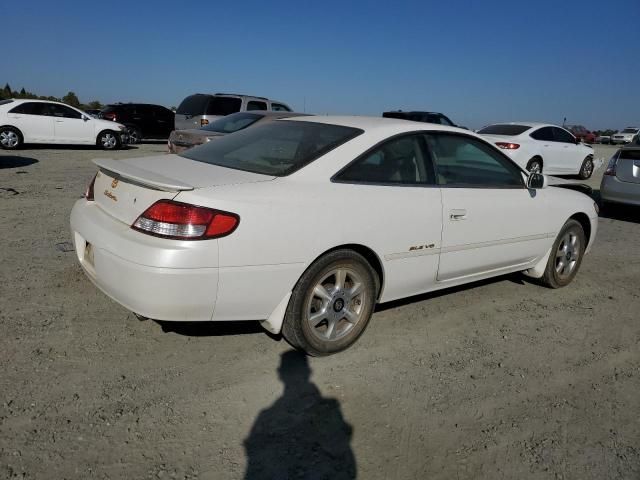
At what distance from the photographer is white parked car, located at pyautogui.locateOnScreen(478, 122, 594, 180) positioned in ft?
40.5

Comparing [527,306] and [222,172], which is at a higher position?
[222,172]

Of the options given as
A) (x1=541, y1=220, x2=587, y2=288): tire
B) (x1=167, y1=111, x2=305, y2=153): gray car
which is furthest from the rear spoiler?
(x1=167, y1=111, x2=305, y2=153): gray car

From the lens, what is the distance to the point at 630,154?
8.66 metres

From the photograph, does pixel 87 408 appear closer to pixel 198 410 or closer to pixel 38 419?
pixel 38 419

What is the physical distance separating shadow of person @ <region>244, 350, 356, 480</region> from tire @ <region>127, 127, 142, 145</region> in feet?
61.1

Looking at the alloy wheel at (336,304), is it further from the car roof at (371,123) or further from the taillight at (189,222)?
the car roof at (371,123)

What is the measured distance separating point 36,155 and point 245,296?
12605 millimetres

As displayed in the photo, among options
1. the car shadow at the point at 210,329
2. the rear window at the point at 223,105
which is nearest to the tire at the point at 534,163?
the rear window at the point at 223,105

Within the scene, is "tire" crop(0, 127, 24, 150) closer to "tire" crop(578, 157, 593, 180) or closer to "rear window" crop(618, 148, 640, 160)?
"rear window" crop(618, 148, 640, 160)

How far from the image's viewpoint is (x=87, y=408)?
8.57 feet

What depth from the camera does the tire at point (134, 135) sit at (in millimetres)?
19672

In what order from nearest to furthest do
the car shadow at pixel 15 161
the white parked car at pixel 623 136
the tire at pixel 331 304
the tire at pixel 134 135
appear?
the tire at pixel 331 304 → the car shadow at pixel 15 161 → the tire at pixel 134 135 → the white parked car at pixel 623 136

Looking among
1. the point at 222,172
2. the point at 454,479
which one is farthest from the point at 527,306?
the point at 222,172

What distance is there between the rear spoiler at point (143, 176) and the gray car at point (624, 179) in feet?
26.6
